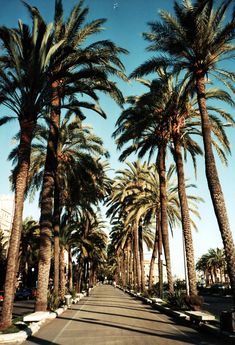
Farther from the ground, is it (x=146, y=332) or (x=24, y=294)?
(x=24, y=294)

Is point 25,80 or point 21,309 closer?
point 25,80

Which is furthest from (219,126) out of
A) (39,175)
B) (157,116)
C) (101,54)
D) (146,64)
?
(39,175)

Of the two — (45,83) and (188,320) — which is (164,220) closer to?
(188,320)

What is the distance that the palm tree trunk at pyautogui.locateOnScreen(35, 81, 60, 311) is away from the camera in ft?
55.1

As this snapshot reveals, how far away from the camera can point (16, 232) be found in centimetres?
1312

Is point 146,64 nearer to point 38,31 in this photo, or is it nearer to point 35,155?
point 38,31

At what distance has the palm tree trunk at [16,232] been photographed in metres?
12.4

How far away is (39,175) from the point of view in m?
26.7

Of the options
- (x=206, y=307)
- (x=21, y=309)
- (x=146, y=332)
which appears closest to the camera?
(x=146, y=332)

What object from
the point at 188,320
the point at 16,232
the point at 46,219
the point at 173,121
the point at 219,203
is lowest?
the point at 188,320

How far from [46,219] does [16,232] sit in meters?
4.68

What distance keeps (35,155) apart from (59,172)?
Answer: 2.11 m

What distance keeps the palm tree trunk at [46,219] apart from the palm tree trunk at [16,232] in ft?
7.35

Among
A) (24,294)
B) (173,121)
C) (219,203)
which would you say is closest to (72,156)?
(173,121)
